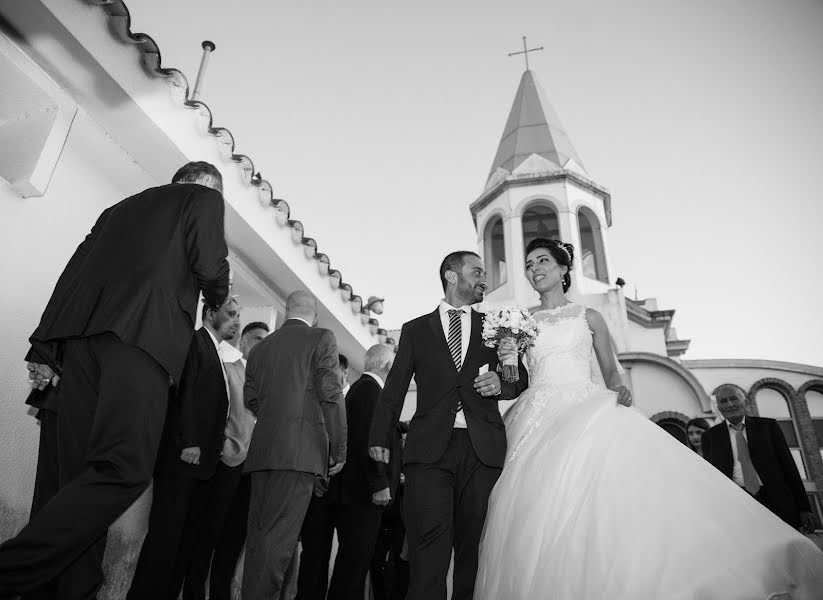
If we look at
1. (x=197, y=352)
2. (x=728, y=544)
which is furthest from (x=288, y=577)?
(x=728, y=544)

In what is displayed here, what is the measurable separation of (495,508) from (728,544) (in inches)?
49.7

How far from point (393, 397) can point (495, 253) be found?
16279mm

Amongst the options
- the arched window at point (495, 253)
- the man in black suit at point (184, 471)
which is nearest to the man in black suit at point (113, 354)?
the man in black suit at point (184, 471)

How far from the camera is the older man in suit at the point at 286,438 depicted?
3.61 metres

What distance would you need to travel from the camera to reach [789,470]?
5.75 m

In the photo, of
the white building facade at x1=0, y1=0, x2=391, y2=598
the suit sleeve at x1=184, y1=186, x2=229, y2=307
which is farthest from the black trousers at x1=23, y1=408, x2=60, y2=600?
the white building facade at x1=0, y1=0, x2=391, y2=598

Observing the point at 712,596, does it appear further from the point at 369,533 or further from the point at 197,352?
the point at 197,352

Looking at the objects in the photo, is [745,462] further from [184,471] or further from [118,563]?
[118,563]

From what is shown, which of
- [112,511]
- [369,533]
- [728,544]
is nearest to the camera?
[112,511]

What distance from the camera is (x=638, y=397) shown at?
14719mm

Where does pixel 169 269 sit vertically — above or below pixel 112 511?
above

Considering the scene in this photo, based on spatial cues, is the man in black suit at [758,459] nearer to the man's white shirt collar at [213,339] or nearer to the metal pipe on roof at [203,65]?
the man's white shirt collar at [213,339]

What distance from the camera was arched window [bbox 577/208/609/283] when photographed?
58.2ft

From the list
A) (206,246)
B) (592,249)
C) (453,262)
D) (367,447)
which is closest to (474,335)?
(453,262)
